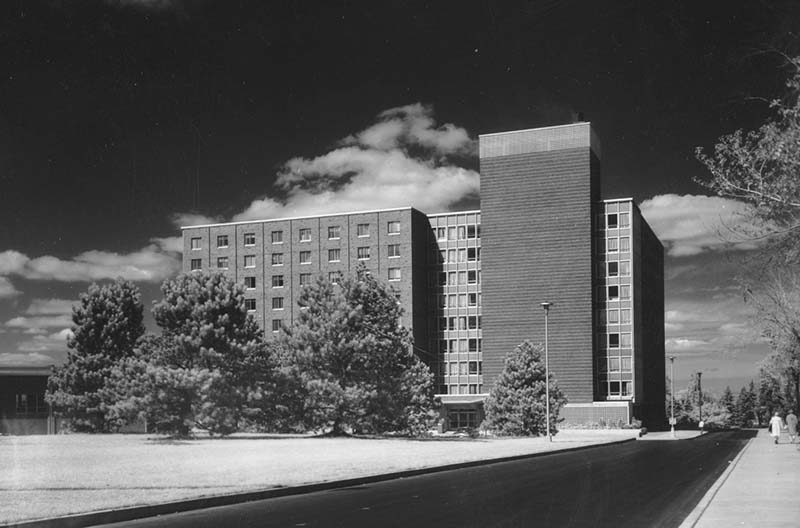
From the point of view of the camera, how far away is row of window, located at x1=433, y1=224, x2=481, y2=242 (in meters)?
113

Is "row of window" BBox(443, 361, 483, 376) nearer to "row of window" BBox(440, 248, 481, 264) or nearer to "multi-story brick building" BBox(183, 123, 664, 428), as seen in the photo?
"multi-story brick building" BBox(183, 123, 664, 428)

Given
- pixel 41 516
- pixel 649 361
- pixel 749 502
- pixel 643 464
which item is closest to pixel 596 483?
pixel 749 502

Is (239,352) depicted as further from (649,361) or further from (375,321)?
(649,361)

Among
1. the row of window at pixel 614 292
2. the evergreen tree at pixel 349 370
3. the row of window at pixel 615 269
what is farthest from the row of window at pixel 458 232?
the evergreen tree at pixel 349 370

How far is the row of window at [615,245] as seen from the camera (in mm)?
103812

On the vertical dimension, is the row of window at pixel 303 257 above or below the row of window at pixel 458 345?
above

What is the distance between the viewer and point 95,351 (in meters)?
62.9

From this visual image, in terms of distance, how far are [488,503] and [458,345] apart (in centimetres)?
9615

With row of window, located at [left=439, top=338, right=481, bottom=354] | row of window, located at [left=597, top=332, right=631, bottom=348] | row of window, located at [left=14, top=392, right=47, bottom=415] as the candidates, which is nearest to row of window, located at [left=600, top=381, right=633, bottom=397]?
row of window, located at [left=597, top=332, right=631, bottom=348]

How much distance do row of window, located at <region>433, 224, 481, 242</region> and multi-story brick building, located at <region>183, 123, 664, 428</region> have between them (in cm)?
15

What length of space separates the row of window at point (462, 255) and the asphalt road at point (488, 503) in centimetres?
8747

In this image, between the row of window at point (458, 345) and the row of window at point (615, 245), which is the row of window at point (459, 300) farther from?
the row of window at point (615, 245)

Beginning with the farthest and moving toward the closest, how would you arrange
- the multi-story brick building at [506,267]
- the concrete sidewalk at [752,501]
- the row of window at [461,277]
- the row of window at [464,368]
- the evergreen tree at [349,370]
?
1. the row of window at [461,277]
2. the row of window at [464,368]
3. the multi-story brick building at [506,267]
4. the evergreen tree at [349,370]
5. the concrete sidewalk at [752,501]

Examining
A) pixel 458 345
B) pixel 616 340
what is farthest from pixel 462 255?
pixel 616 340
